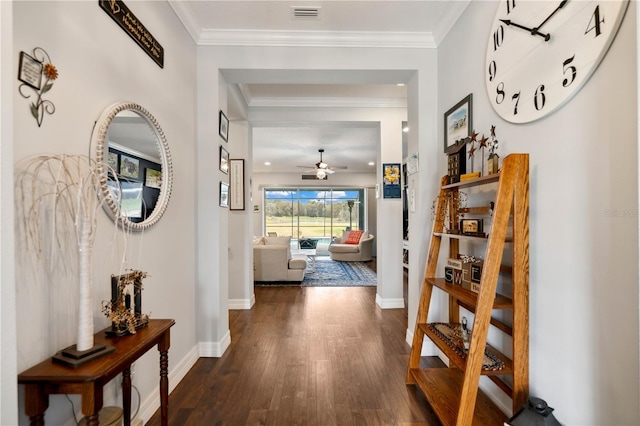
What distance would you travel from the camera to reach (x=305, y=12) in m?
2.27

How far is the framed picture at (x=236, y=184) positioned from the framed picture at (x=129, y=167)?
2.26 metres

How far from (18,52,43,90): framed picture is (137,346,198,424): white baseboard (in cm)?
168

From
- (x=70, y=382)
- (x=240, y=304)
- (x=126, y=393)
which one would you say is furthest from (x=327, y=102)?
(x=70, y=382)

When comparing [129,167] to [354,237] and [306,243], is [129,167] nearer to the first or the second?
[354,237]

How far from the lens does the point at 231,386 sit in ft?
6.93

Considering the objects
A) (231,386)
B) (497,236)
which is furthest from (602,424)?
(231,386)

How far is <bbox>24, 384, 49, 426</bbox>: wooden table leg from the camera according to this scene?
3.14 ft

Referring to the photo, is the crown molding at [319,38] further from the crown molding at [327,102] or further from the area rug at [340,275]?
the area rug at [340,275]

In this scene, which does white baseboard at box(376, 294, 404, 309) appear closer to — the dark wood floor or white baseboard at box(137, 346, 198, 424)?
the dark wood floor

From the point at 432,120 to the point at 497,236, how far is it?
60.0 inches

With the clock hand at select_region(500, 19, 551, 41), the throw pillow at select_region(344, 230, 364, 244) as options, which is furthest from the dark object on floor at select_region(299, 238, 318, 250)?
the clock hand at select_region(500, 19, 551, 41)

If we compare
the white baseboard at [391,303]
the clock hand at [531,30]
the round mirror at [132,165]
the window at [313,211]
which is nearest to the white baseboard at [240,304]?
the white baseboard at [391,303]

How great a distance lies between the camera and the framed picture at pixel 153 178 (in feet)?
5.74

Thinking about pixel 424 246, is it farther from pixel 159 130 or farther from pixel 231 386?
pixel 159 130
